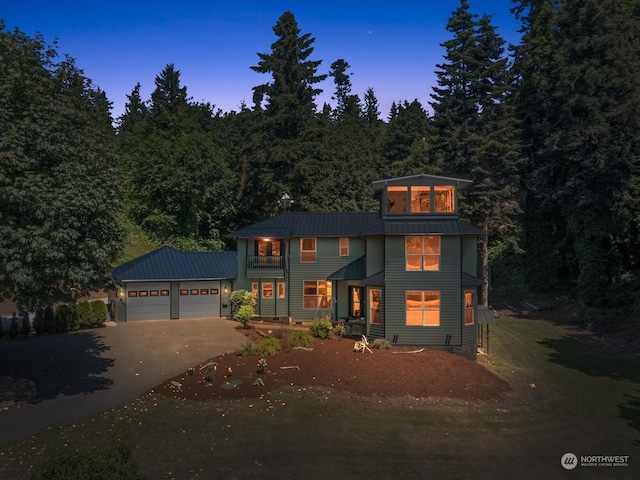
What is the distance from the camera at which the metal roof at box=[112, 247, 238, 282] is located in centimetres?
2931

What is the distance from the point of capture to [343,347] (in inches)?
875

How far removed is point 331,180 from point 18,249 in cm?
3896

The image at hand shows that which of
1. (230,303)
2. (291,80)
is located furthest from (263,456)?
(291,80)

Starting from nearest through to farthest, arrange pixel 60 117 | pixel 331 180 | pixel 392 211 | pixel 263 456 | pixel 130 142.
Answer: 1. pixel 263 456
2. pixel 60 117
3. pixel 392 211
4. pixel 331 180
5. pixel 130 142

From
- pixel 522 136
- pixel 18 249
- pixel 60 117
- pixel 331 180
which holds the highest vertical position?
pixel 522 136

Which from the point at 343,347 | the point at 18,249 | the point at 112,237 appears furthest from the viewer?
the point at 343,347

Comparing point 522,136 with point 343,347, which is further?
point 522,136

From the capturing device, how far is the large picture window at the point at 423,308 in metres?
22.5

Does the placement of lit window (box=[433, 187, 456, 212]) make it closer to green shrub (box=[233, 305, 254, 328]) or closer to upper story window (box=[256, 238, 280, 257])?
upper story window (box=[256, 238, 280, 257])

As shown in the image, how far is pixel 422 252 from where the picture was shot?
2288 cm

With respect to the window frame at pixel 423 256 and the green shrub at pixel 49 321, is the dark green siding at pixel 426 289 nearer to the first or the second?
the window frame at pixel 423 256

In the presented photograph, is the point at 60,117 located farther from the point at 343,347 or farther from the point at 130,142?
the point at 130,142

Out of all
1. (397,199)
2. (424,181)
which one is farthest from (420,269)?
(424,181)

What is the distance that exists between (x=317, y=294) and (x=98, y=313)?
13.8 meters
